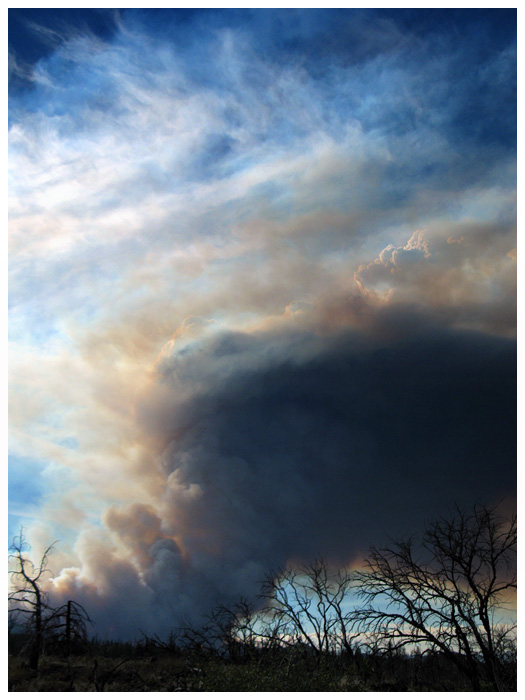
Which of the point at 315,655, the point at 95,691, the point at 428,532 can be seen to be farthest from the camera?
the point at 315,655

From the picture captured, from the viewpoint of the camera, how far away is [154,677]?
15164 millimetres

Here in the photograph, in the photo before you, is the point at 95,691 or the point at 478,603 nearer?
the point at 95,691

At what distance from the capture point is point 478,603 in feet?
53.3

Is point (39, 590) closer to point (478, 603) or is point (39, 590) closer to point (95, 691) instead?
point (95, 691)

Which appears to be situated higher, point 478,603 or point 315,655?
point 478,603

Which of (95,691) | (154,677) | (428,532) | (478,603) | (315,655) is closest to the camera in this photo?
(95,691)

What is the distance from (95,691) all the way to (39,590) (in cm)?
383

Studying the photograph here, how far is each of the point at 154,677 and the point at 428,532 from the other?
994 cm

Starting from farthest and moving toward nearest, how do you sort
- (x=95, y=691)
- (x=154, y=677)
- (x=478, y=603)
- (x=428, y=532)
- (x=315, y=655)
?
(x=315, y=655), (x=428, y=532), (x=478, y=603), (x=154, y=677), (x=95, y=691)
